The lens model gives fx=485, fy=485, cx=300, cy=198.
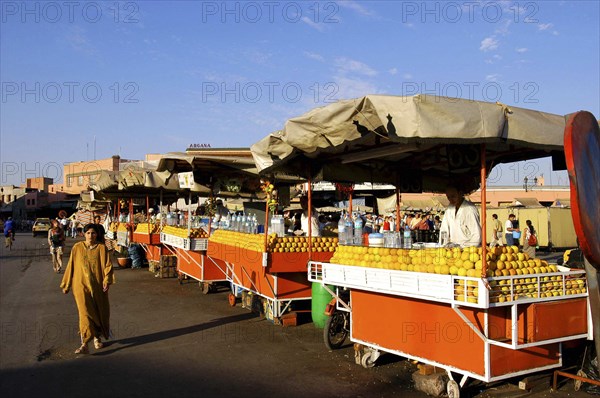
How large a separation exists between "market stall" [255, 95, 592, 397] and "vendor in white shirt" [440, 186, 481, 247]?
1.39 feet

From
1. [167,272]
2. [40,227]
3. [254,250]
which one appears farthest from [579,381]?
[40,227]

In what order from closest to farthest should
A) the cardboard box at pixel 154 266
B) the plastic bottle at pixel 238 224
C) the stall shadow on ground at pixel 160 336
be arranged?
1. the stall shadow on ground at pixel 160 336
2. the plastic bottle at pixel 238 224
3. the cardboard box at pixel 154 266

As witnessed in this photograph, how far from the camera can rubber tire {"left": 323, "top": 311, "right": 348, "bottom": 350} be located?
6887 millimetres

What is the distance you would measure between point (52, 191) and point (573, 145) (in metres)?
91.5

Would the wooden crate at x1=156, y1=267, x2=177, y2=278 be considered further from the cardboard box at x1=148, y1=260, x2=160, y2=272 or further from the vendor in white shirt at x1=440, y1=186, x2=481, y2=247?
the vendor in white shirt at x1=440, y1=186, x2=481, y2=247

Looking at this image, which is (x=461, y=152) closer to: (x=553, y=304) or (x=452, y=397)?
(x=553, y=304)

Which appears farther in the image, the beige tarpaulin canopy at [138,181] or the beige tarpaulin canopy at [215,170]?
the beige tarpaulin canopy at [138,181]

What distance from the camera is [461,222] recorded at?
577 centimetres

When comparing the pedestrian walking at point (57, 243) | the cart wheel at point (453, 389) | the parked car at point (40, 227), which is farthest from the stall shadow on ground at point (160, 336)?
the parked car at point (40, 227)

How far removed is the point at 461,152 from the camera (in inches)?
224

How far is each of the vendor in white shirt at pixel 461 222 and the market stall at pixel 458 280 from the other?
1.39 feet

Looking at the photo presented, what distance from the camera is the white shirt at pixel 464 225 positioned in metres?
5.61

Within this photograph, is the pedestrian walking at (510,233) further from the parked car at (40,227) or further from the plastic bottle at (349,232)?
the parked car at (40,227)

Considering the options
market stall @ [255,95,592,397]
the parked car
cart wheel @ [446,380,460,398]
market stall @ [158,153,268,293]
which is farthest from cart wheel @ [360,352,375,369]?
the parked car
